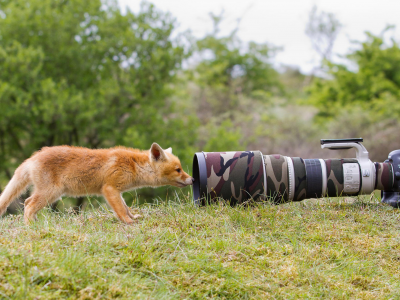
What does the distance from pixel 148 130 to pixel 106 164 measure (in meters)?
11.1

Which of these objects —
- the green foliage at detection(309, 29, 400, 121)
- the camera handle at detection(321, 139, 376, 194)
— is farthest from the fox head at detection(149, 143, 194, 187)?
the green foliage at detection(309, 29, 400, 121)

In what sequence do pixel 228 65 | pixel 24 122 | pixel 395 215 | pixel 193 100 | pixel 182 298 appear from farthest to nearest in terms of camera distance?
pixel 228 65 → pixel 193 100 → pixel 24 122 → pixel 395 215 → pixel 182 298

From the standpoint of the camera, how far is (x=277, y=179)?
4930 millimetres

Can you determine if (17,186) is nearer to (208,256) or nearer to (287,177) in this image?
(208,256)

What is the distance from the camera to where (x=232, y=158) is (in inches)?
195

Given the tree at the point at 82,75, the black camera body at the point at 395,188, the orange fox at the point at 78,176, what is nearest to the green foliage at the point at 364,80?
the tree at the point at 82,75

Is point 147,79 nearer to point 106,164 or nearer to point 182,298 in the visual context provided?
point 106,164

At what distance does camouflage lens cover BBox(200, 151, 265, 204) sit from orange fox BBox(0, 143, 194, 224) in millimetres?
917

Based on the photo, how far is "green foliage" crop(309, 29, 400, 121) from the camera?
2475 cm

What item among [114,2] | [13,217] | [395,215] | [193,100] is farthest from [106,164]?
[193,100]

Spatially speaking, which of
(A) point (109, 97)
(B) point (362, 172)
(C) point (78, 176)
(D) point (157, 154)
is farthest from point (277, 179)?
(A) point (109, 97)

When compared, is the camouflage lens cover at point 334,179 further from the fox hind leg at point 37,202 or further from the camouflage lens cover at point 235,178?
the fox hind leg at point 37,202

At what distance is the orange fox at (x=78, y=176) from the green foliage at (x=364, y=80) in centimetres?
2118

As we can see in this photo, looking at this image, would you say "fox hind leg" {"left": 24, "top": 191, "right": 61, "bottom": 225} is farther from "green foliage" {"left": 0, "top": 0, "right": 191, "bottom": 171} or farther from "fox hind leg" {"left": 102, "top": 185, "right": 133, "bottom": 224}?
"green foliage" {"left": 0, "top": 0, "right": 191, "bottom": 171}
